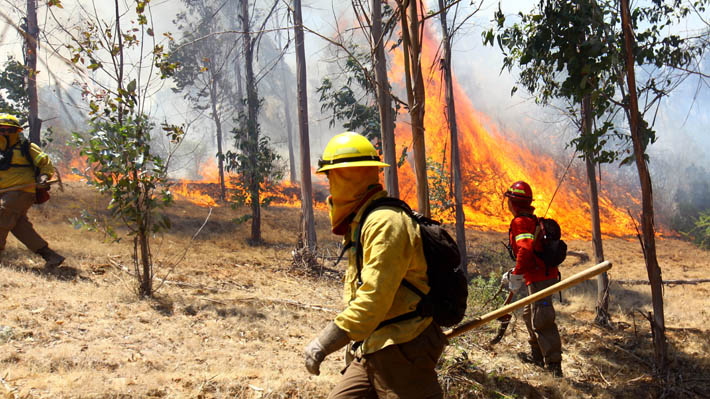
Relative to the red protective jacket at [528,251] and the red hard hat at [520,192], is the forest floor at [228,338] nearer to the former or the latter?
the red protective jacket at [528,251]

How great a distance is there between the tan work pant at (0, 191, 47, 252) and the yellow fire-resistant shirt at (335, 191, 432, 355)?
20.3 ft

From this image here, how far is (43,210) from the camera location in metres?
11.3

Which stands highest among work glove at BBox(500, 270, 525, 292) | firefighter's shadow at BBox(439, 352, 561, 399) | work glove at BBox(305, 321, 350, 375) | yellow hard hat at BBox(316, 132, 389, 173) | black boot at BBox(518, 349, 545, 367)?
yellow hard hat at BBox(316, 132, 389, 173)

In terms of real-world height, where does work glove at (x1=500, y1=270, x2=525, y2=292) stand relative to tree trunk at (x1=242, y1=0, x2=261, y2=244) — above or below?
below

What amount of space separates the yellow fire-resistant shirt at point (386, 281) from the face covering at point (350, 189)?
0.39 ft

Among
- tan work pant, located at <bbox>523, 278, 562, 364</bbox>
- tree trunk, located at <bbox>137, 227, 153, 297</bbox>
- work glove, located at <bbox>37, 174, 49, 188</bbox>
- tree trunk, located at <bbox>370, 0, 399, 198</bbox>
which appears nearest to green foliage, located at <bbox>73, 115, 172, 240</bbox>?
tree trunk, located at <bbox>137, 227, 153, 297</bbox>

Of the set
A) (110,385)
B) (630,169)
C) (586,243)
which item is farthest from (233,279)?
(630,169)

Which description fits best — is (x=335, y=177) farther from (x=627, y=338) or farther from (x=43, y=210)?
(x=43, y=210)

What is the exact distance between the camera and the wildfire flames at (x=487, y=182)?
69.6 ft

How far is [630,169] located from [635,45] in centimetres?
2809

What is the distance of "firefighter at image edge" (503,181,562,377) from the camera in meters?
4.54

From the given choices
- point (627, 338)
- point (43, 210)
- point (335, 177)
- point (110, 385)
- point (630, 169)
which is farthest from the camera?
point (630, 169)

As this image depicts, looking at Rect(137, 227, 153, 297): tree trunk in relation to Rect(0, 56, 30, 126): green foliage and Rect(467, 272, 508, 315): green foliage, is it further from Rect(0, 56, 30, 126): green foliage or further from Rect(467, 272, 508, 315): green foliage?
Rect(0, 56, 30, 126): green foliage

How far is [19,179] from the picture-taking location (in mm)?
6305
